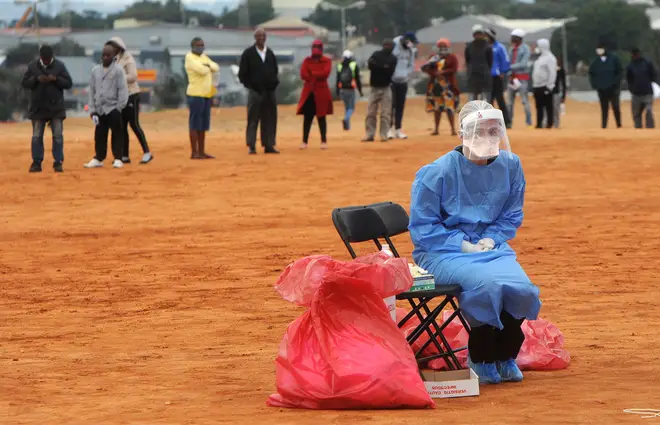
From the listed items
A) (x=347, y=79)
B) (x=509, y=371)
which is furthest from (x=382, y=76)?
(x=509, y=371)

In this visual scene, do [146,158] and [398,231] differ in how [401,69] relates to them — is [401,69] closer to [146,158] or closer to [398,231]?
[146,158]

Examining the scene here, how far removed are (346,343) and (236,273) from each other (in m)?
4.98

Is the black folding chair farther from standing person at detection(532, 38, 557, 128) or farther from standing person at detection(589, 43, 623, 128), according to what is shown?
standing person at detection(589, 43, 623, 128)

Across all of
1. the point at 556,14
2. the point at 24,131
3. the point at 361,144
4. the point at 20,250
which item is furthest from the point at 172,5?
the point at 20,250

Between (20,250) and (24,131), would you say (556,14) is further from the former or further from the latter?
(20,250)

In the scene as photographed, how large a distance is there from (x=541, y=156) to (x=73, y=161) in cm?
739

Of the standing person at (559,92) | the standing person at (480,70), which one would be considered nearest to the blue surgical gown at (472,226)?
the standing person at (480,70)

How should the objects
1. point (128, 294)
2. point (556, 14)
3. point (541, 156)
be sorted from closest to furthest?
point (128, 294), point (541, 156), point (556, 14)

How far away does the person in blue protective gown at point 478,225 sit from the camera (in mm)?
6730

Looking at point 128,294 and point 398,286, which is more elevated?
point 398,286

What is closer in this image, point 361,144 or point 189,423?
point 189,423

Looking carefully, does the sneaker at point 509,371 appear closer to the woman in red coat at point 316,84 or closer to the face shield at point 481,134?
the face shield at point 481,134

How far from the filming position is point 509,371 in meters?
6.93

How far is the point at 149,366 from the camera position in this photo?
756cm
